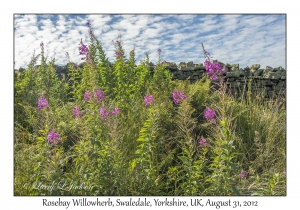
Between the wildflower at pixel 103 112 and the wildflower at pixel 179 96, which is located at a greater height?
the wildflower at pixel 179 96

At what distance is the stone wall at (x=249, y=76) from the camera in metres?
10.5

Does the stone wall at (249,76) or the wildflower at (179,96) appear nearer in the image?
the wildflower at (179,96)

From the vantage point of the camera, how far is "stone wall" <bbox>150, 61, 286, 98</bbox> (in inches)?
413

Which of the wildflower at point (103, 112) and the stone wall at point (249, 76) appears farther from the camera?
the stone wall at point (249, 76)

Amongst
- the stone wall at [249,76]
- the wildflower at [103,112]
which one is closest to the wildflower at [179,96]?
the wildflower at [103,112]

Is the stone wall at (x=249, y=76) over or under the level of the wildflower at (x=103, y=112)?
over

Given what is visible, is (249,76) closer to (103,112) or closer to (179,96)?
(179,96)

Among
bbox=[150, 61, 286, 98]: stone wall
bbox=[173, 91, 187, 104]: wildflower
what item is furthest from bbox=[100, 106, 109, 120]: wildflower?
bbox=[150, 61, 286, 98]: stone wall

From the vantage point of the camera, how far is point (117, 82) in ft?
22.7

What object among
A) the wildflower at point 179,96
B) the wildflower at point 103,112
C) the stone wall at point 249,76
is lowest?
the wildflower at point 103,112

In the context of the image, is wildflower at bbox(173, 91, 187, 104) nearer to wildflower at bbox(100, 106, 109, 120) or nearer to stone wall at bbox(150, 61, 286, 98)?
wildflower at bbox(100, 106, 109, 120)

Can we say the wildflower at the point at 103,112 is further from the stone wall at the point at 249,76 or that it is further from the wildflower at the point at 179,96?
the stone wall at the point at 249,76

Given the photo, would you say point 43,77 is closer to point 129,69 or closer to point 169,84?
point 129,69

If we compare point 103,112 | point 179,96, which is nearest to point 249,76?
point 179,96
